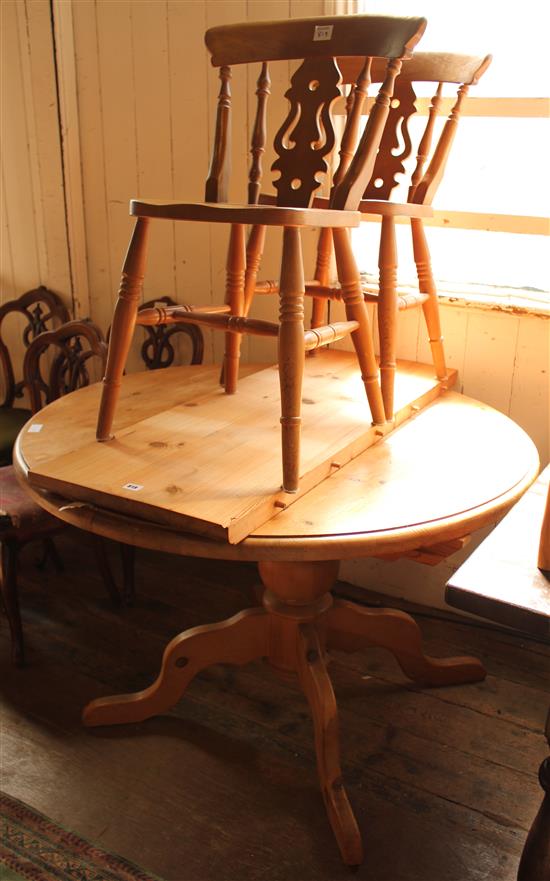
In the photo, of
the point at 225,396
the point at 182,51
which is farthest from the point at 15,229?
the point at 225,396

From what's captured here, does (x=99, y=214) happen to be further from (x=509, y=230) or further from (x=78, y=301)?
(x=509, y=230)

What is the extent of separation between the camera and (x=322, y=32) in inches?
60.8

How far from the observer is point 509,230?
6.83 feet

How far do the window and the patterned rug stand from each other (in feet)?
5.36

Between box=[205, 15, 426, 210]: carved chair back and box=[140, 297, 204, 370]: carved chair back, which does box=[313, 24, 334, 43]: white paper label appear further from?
box=[140, 297, 204, 370]: carved chair back

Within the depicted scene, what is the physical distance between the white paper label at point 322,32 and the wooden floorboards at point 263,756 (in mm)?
1578

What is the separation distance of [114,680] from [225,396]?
83 cm

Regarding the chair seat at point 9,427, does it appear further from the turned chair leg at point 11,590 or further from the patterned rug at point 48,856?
the patterned rug at point 48,856

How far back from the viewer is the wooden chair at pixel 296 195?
4.67 feet

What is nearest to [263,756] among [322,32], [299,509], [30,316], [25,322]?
[299,509]

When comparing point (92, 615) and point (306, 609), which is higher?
point (306, 609)

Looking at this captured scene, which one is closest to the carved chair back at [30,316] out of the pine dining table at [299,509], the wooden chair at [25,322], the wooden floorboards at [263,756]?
the wooden chair at [25,322]

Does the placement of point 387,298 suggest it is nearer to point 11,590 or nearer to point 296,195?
point 296,195

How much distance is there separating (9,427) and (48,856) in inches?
60.9
